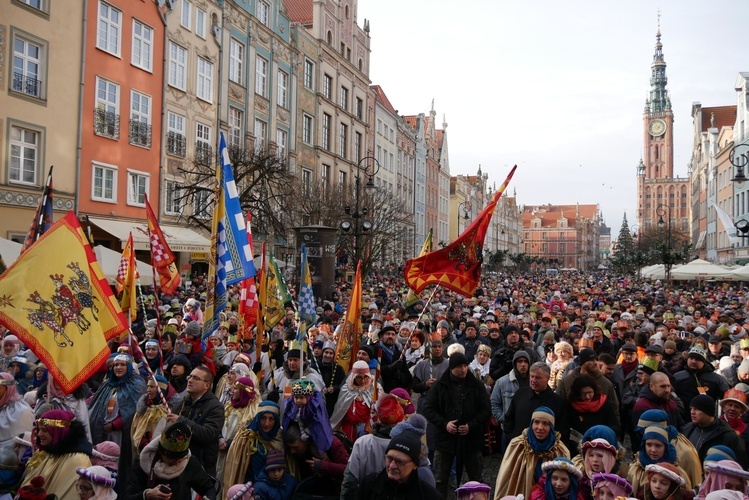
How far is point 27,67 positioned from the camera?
2086 centimetres

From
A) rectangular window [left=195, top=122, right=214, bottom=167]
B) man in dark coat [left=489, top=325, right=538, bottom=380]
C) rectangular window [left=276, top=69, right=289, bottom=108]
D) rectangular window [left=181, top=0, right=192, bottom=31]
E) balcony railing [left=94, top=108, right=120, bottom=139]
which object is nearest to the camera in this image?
man in dark coat [left=489, top=325, right=538, bottom=380]

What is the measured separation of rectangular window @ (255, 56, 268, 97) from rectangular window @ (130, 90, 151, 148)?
8.59m

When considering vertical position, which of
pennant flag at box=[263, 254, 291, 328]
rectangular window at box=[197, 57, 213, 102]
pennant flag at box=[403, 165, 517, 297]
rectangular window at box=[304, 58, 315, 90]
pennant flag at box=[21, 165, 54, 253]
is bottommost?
pennant flag at box=[263, 254, 291, 328]

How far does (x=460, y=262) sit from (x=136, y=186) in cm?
1979

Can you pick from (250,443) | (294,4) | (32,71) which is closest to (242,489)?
(250,443)

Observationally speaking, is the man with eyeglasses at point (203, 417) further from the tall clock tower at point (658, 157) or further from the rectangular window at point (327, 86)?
the tall clock tower at point (658, 157)

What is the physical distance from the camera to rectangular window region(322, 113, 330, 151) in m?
42.9

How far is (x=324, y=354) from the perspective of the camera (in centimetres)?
813

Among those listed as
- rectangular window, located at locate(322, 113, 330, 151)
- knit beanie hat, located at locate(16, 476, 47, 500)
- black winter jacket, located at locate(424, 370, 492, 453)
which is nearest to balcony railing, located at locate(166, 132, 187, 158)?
rectangular window, located at locate(322, 113, 330, 151)

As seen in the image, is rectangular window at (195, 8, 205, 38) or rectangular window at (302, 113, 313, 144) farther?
rectangular window at (302, 113, 313, 144)

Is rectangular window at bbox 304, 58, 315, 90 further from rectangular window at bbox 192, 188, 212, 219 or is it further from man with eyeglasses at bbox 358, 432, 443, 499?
man with eyeglasses at bbox 358, 432, 443, 499

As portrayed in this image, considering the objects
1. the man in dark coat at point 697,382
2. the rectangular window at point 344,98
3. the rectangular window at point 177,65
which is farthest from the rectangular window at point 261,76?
the man in dark coat at point 697,382

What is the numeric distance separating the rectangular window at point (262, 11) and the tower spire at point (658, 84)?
14028cm

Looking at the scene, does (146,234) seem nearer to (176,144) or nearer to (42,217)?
(176,144)
